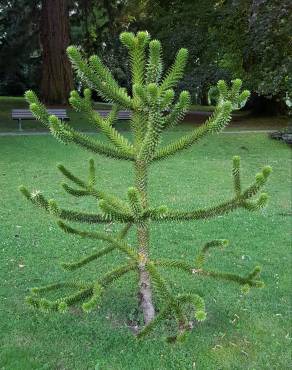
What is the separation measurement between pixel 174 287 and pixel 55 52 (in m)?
18.0

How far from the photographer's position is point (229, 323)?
16.8 feet

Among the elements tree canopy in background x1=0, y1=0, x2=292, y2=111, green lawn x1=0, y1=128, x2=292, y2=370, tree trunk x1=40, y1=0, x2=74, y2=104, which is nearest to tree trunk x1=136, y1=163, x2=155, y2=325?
green lawn x1=0, y1=128, x2=292, y2=370

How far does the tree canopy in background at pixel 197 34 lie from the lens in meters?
17.5

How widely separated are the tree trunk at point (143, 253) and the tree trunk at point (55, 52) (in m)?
18.3

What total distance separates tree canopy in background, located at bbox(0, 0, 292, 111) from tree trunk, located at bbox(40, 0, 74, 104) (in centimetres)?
164

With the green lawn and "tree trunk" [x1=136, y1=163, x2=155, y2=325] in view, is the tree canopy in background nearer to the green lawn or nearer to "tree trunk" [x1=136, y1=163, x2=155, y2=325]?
the green lawn

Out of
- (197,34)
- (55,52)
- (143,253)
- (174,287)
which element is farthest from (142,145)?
(55,52)

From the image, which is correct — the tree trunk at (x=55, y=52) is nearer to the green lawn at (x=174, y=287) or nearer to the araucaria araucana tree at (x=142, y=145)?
the green lawn at (x=174, y=287)

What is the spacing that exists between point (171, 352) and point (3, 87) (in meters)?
34.6

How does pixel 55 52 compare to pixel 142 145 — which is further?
pixel 55 52

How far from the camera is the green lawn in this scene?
4.49 metres

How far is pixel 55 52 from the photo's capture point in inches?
868

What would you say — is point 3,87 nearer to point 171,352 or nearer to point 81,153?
point 81,153

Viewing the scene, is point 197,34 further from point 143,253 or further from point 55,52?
point 143,253
